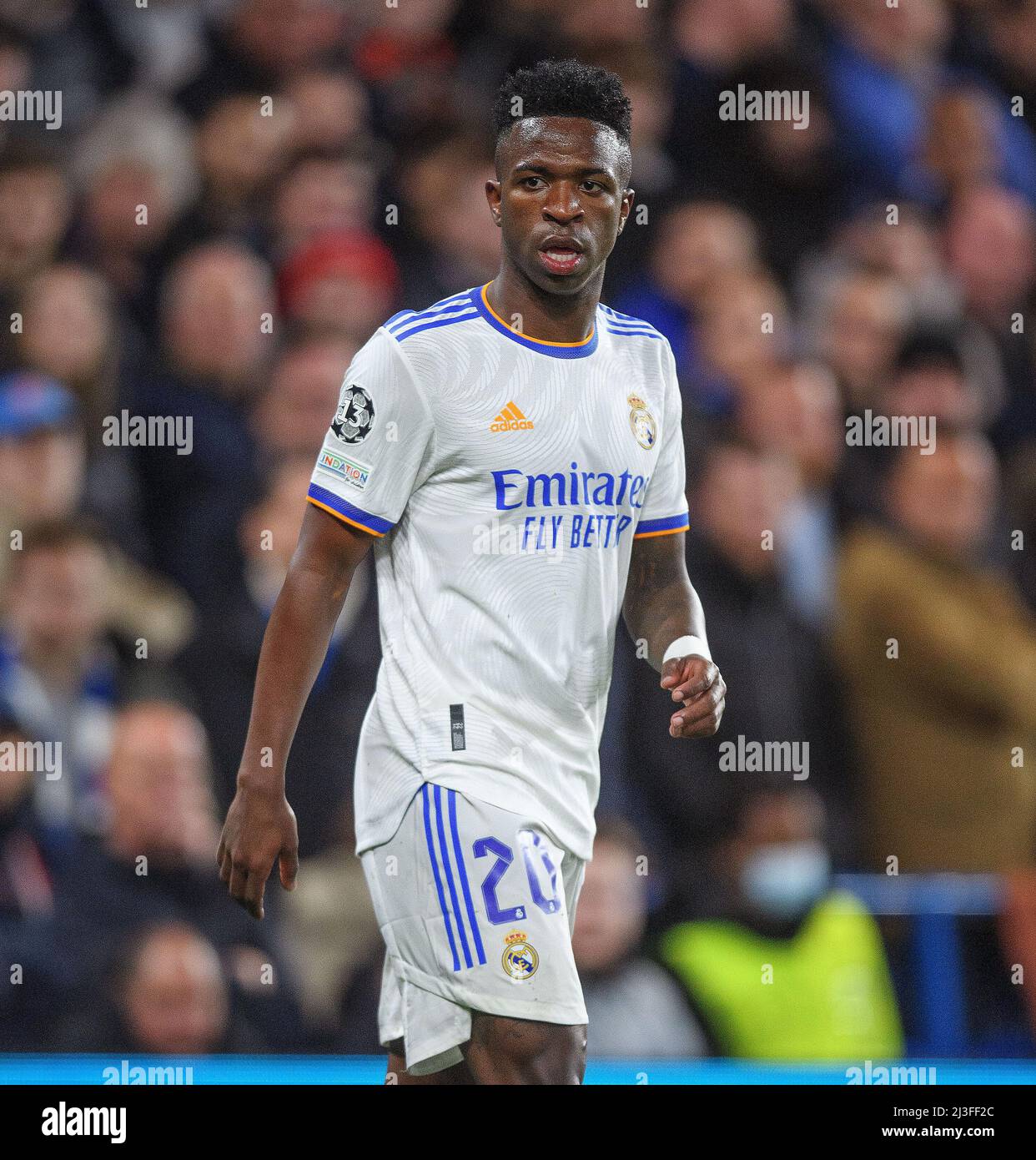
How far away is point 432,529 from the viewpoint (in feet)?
9.53

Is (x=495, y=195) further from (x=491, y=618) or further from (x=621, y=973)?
(x=621, y=973)

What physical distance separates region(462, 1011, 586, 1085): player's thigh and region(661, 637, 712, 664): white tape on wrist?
24.6 inches

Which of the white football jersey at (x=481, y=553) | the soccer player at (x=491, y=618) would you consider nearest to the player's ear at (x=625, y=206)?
the soccer player at (x=491, y=618)

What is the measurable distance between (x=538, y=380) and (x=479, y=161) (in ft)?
9.11

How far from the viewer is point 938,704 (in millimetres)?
5008

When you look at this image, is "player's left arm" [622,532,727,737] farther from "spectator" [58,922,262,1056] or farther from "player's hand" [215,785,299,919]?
"spectator" [58,922,262,1056]

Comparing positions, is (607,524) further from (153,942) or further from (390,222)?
(390,222)

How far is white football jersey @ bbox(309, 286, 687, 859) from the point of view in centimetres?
285

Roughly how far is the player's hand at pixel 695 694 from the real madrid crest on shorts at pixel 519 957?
39 cm

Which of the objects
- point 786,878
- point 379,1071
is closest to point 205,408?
point 379,1071

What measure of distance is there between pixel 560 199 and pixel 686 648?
76cm

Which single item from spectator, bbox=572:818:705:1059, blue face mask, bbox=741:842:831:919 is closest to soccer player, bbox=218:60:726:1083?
spectator, bbox=572:818:705:1059

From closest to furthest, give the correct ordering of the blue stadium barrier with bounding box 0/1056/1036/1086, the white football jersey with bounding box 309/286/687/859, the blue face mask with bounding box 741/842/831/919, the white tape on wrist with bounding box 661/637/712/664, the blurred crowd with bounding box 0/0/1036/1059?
the white football jersey with bounding box 309/286/687/859, the white tape on wrist with bounding box 661/637/712/664, the blue stadium barrier with bounding box 0/1056/1036/1086, the blurred crowd with bounding box 0/0/1036/1059, the blue face mask with bounding box 741/842/831/919
